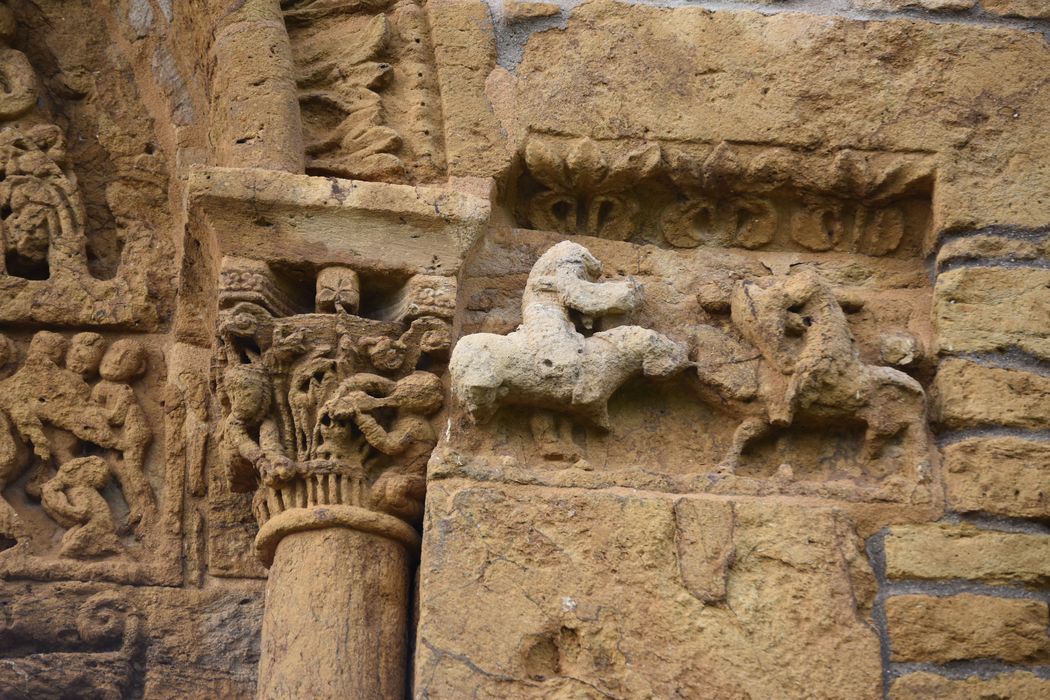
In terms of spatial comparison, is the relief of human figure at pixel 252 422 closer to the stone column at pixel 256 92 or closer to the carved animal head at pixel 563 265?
the stone column at pixel 256 92

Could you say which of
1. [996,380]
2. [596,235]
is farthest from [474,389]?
[996,380]

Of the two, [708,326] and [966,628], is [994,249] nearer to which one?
[708,326]

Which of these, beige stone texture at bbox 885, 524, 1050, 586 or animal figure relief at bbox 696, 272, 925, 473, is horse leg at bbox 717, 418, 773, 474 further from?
beige stone texture at bbox 885, 524, 1050, 586

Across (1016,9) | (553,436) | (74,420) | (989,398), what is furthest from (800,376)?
(74,420)

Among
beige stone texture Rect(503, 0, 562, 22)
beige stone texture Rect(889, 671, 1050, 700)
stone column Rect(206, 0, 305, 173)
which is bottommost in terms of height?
beige stone texture Rect(889, 671, 1050, 700)

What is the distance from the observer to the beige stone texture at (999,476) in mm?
3447

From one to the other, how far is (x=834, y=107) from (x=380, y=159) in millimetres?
1205

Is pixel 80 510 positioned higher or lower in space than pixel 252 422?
lower

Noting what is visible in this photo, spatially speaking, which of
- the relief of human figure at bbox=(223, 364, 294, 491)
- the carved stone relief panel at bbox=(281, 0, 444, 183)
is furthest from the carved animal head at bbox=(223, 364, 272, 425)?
the carved stone relief panel at bbox=(281, 0, 444, 183)

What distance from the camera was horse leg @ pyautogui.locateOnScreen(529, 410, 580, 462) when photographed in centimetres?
347

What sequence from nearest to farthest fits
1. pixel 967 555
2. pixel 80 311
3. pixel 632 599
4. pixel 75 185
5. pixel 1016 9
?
pixel 632 599 < pixel 967 555 < pixel 1016 9 < pixel 80 311 < pixel 75 185

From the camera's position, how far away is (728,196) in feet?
12.9

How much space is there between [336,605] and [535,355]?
0.73 metres

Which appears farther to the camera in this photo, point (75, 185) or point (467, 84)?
point (75, 185)
